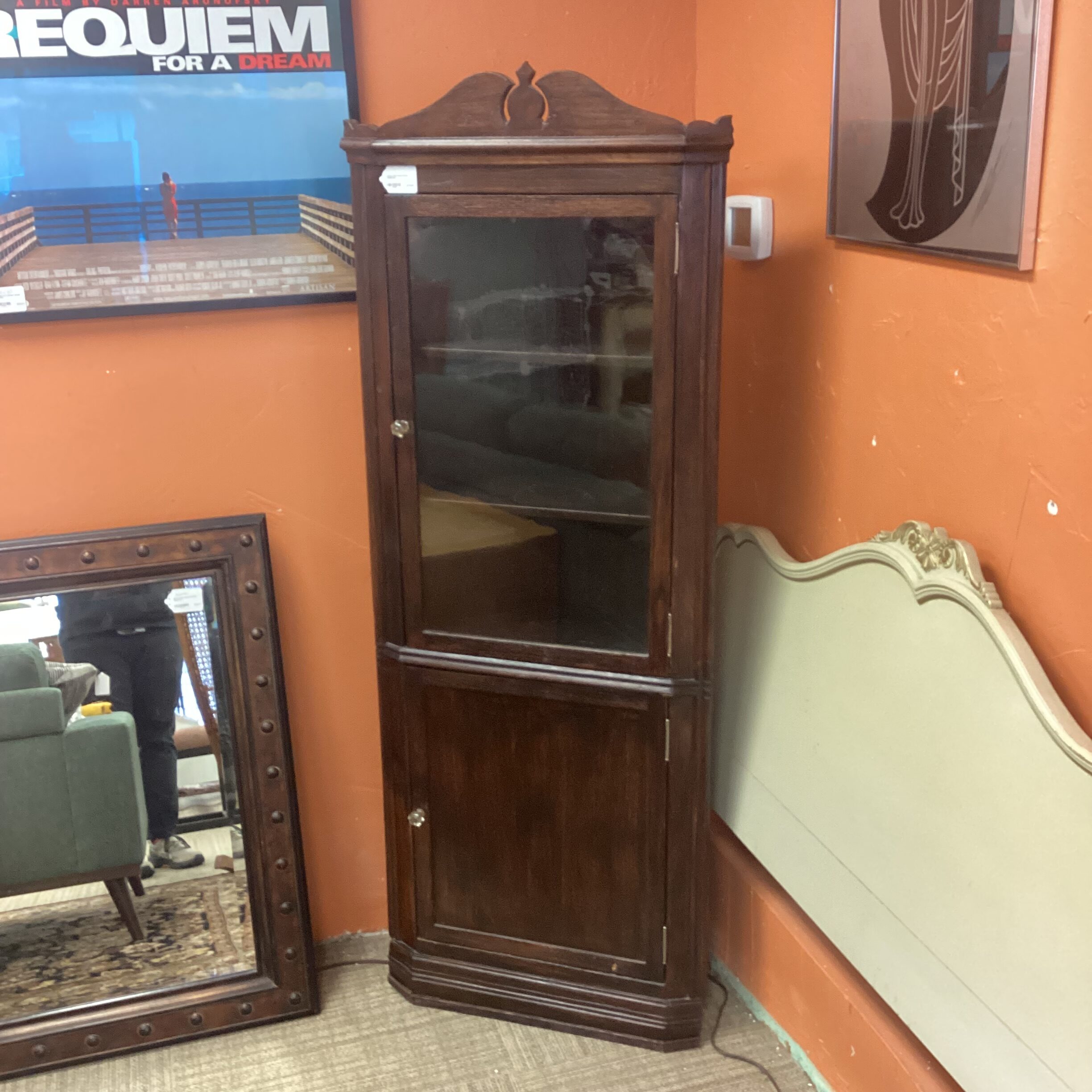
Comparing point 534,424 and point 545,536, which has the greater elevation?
point 534,424

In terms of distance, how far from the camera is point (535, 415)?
182 cm

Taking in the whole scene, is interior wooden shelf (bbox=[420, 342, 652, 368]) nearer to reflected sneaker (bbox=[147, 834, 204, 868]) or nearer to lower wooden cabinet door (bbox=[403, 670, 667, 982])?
lower wooden cabinet door (bbox=[403, 670, 667, 982])

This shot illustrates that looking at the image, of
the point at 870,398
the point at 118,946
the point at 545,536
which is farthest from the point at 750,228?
the point at 118,946

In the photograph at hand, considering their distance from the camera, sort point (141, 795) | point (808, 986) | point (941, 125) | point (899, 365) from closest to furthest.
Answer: point (941, 125), point (899, 365), point (808, 986), point (141, 795)

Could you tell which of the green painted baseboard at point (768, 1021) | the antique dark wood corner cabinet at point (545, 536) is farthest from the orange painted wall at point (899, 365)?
the green painted baseboard at point (768, 1021)

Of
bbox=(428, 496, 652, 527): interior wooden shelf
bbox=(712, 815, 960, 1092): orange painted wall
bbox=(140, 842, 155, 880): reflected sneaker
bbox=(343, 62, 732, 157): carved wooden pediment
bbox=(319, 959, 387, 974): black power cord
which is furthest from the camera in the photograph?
bbox=(319, 959, 387, 974): black power cord

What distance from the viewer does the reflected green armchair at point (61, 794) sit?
1.93 meters

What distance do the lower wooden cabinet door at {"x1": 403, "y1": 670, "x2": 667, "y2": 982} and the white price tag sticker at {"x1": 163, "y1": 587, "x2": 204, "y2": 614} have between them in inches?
16.5

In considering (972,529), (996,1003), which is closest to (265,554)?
(972,529)

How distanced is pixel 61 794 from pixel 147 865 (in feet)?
0.68

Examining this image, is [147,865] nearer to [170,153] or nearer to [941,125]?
[170,153]

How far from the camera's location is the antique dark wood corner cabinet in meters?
1.64

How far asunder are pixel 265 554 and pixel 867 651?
1098 mm

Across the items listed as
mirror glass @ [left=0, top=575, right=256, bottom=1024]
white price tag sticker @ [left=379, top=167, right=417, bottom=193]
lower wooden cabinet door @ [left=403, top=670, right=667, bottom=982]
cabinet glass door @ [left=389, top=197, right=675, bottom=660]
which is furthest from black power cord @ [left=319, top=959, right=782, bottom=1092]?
white price tag sticker @ [left=379, top=167, right=417, bottom=193]
